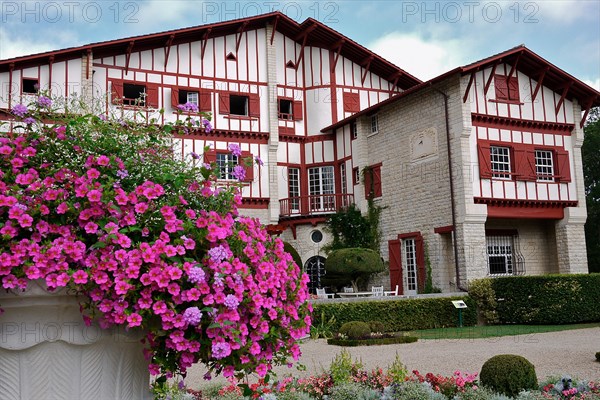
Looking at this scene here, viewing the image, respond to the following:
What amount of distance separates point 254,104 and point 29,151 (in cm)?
2141

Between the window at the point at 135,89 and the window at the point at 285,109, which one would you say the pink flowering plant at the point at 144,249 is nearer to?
the window at the point at 135,89

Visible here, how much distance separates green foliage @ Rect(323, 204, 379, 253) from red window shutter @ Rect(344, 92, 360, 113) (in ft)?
13.0

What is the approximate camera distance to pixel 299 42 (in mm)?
25422

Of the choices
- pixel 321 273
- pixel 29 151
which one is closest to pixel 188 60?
pixel 321 273

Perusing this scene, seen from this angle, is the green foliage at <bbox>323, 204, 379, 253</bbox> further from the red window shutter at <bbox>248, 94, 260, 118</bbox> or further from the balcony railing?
the red window shutter at <bbox>248, 94, 260, 118</bbox>

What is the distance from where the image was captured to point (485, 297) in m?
18.3

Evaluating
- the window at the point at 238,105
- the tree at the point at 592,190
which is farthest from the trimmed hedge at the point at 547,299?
the tree at the point at 592,190

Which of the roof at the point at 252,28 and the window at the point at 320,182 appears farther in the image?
the window at the point at 320,182

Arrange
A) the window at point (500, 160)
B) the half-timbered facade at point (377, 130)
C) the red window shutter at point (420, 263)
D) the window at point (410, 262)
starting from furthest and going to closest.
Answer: the window at point (410, 262) → the red window shutter at point (420, 263) → the window at point (500, 160) → the half-timbered facade at point (377, 130)

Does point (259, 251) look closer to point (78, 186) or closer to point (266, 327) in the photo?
point (266, 327)

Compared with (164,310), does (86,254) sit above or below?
above

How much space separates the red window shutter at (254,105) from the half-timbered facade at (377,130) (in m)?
0.04

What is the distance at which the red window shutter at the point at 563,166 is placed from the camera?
20.8 m

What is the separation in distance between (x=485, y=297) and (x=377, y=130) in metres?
7.49
